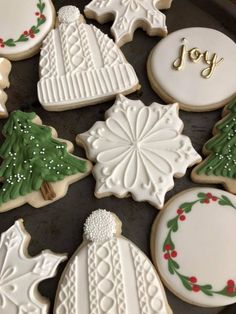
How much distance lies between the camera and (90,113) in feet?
4.77

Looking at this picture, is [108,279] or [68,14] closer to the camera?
[108,279]

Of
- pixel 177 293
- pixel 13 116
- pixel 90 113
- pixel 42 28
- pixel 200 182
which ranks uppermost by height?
pixel 42 28

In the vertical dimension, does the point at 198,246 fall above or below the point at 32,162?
below

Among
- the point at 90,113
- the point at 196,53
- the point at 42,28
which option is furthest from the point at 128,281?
the point at 42,28

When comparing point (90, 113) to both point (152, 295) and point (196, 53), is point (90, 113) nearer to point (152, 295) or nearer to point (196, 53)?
point (196, 53)

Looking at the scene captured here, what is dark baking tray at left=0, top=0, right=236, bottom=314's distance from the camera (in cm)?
128

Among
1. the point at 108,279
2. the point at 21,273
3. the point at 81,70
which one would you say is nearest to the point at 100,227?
the point at 108,279

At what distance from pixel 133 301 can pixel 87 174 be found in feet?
1.37

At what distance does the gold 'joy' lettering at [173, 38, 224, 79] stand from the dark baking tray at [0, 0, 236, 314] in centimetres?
13

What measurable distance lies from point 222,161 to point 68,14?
0.76m

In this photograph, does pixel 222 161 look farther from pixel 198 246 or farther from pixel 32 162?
pixel 32 162

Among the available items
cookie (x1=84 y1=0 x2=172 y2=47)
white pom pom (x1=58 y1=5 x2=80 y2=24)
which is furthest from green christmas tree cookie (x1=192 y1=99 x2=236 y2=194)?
white pom pom (x1=58 y1=5 x2=80 y2=24)

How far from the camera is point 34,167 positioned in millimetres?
1302

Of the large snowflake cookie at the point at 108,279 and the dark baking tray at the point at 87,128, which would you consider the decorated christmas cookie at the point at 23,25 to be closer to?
the dark baking tray at the point at 87,128
